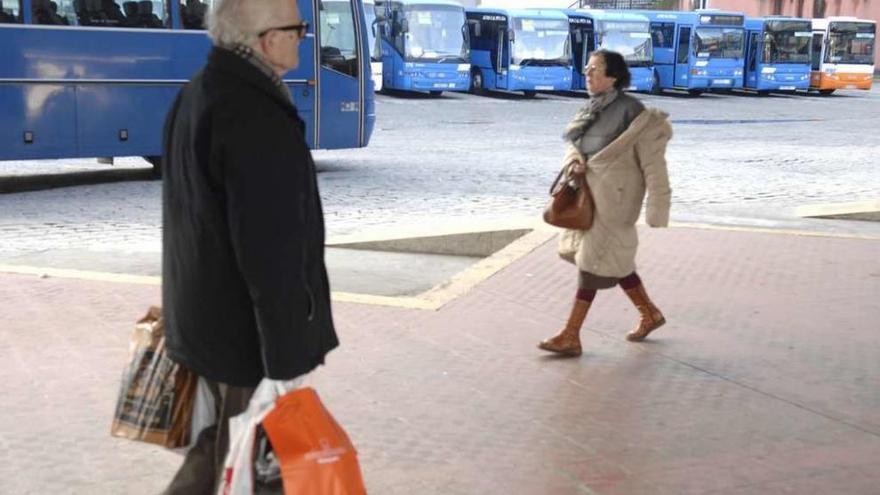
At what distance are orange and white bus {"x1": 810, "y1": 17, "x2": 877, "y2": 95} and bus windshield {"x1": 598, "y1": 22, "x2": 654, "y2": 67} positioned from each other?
744 cm

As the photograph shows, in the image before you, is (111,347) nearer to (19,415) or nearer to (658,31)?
(19,415)

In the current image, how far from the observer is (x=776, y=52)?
1686 inches

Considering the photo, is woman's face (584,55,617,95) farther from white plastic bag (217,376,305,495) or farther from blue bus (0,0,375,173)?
blue bus (0,0,375,173)

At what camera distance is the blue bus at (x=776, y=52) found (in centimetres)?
4272

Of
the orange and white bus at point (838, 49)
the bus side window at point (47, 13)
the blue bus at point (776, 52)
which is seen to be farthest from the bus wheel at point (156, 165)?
the orange and white bus at point (838, 49)

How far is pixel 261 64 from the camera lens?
339 centimetres

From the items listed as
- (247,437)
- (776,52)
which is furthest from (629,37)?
(247,437)

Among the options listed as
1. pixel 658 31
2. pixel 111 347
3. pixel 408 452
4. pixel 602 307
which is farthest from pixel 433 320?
pixel 658 31

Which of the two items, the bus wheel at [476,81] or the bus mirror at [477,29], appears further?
the bus wheel at [476,81]

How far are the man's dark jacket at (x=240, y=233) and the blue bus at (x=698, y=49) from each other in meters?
39.4

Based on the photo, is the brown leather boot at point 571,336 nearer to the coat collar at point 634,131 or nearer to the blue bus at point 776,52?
the coat collar at point 634,131

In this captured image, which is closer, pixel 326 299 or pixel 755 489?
pixel 326 299

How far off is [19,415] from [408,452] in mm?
1719

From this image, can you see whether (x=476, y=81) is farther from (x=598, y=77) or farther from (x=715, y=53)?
(x=598, y=77)
